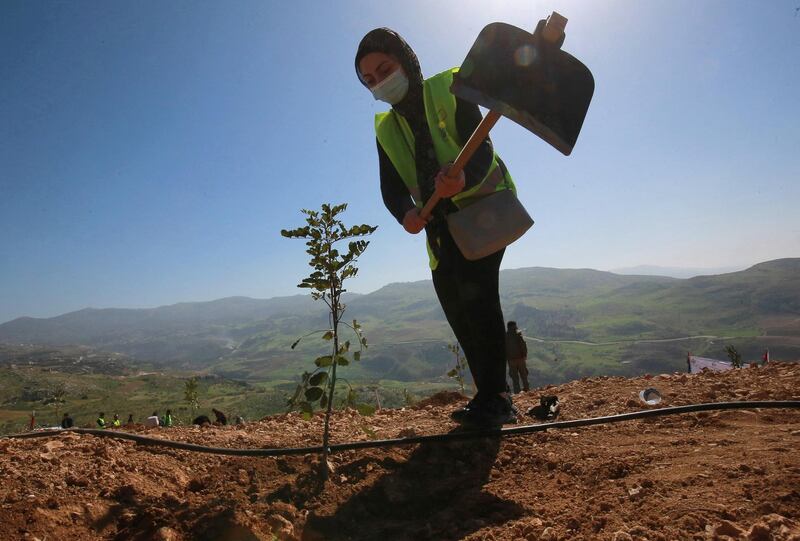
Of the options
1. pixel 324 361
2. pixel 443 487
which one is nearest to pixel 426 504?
pixel 443 487

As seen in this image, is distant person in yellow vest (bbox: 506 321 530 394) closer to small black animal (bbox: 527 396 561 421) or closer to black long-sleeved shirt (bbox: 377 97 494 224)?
small black animal (bbox: 527 396 561 421)

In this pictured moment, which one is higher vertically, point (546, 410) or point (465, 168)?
point (465, 168)

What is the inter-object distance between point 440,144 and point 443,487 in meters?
2.39

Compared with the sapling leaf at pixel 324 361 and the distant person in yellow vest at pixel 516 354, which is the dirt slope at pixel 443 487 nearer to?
the sapling leaf at pixel 324 361

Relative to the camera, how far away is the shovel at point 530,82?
2570 mm

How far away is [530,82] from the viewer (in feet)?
8.57

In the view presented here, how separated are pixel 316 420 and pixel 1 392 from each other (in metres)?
137

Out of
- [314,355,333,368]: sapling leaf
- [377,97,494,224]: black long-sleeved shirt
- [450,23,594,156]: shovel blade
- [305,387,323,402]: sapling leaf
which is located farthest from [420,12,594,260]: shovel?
[305,387,323,402]: sapling leaf

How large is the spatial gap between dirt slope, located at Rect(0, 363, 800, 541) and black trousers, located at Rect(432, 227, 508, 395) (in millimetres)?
565

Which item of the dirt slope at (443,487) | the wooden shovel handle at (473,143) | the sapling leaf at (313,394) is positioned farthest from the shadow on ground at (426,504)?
the wooden shovel handle at (473,143)

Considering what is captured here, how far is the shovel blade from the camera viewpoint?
101 inches

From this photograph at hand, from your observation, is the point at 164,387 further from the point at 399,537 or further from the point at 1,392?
the point at 399,537

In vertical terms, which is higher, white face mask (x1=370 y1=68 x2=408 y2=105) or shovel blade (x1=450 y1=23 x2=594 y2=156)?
white face mask (x1=370 y1=68 x2=408 y2=105)

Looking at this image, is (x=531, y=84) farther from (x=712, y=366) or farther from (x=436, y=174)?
(x=712, y=366)
